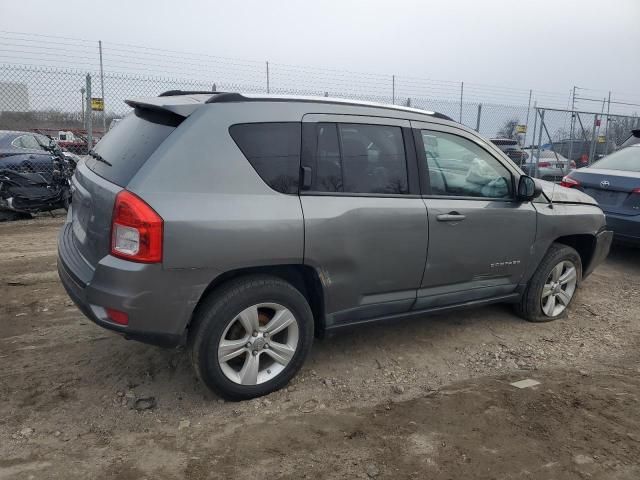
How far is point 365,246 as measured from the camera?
344cm

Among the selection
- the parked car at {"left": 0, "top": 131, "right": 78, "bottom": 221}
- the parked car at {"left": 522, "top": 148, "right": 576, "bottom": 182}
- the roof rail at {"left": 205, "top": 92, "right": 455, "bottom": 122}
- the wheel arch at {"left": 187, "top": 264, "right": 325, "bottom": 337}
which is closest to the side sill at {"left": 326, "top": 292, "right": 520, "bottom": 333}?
the wheel arch at {"left": 187, "top": 264, "right": 325, "bottom": 337}

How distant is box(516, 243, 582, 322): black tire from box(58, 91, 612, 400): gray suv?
20.9 inches

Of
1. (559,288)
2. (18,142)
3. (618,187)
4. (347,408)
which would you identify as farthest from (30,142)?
(618,187)

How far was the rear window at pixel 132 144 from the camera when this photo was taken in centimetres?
299

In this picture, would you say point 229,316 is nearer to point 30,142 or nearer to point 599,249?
point 599,249

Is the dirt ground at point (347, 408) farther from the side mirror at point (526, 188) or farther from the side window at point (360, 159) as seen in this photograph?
the side window at point (360, 159)

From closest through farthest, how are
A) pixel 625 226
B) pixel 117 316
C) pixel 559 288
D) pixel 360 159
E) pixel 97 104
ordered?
1. pixel 117 316
2. pixel 360 159
3. pixel 559 288
4. pixel 625 226
5. pixel 97 104

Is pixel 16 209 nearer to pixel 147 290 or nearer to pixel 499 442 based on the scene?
pixel 147 290

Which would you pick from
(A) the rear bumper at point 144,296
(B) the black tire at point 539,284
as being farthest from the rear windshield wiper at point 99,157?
(B) the black tire at point 539,284

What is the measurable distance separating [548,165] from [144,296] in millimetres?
13345

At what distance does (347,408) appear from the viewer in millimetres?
3281

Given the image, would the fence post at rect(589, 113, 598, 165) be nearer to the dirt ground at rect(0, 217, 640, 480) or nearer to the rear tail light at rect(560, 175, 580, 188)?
the rear tail light at rect(560, 175, 580, 188)

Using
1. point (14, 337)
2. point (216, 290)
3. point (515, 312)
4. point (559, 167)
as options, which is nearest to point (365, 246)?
point (216, 290)

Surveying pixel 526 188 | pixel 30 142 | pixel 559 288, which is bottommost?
pixel 559 288
